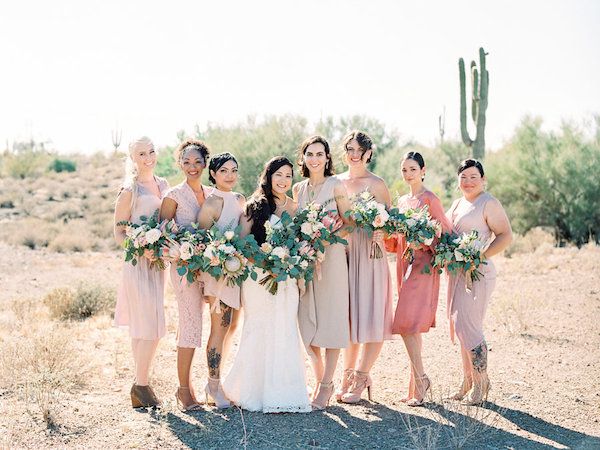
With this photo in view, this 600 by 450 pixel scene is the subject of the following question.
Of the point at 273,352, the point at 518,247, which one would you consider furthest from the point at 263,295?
the point at 518,247

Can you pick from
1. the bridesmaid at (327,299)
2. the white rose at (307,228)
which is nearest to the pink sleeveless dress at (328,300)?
the bridesmaid at (327,299)

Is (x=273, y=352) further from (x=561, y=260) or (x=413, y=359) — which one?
(x=561, y=260)

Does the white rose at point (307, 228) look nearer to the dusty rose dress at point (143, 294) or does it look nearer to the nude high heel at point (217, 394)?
the dusty rose dress at point (143, 294)

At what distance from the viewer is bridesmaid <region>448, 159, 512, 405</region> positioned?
7.08 metres

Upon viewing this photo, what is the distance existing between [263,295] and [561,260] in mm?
12017

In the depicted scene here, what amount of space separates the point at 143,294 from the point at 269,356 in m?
1.28

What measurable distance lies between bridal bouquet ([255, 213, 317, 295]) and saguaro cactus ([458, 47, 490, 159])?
48.3 ft

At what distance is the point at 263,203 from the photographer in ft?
22.3

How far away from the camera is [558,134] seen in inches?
933

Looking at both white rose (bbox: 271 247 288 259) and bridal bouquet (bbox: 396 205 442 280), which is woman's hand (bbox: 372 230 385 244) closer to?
bridal bouquet (bbox: 396 205 442 280)

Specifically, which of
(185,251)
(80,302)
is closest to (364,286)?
(185,251)

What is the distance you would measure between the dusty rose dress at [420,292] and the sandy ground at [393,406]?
70 centimetres

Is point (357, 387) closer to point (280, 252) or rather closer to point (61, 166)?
point (280, 252)

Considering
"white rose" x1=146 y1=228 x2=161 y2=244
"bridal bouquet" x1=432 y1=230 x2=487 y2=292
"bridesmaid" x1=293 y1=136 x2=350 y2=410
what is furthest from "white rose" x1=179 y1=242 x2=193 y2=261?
"bridal bouquet" x1=432 y1=230 x2=487 y2=292
